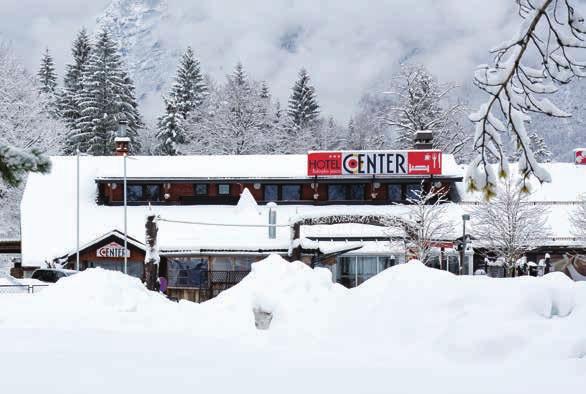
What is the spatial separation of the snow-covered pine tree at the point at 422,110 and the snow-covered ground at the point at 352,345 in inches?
1697

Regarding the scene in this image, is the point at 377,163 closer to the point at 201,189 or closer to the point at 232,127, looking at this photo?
the point at 201,189

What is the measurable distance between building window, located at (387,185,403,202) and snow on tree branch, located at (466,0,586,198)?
31974 millimetres

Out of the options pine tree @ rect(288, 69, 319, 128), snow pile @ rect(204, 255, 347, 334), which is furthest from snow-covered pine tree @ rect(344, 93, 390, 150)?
snow pile @ rect(204, 255, 347, 334)

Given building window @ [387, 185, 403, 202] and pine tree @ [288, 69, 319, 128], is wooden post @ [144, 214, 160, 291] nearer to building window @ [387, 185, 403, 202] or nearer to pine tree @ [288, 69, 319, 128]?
building window @ [387, 185, 403, 202]

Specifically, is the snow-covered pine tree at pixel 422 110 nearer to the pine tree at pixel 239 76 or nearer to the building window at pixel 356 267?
the pine tree at pixel 239 76

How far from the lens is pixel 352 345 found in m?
9.47

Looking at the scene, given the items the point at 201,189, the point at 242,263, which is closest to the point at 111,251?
the point at 242,263

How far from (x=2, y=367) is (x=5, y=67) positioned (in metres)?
41.6

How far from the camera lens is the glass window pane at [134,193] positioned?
124 feet

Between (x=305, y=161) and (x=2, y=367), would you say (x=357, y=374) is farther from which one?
(x=305, y=161)

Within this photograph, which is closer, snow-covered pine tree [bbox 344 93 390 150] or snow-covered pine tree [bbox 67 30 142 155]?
snow-covered pine tree [bbox 67 30 142 155]

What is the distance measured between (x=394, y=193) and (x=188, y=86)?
31814 millimetres

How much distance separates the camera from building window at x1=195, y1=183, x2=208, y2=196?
3788cm

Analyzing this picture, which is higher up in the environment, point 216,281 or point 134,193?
point 134,193
